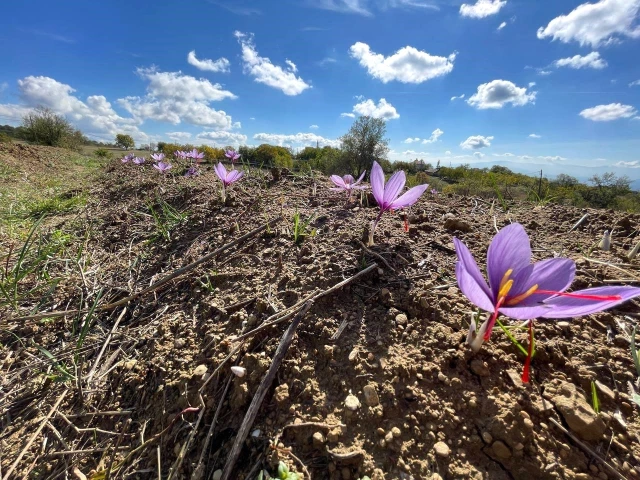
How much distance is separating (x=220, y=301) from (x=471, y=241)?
1.25 meters

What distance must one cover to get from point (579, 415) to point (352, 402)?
56 centimetres

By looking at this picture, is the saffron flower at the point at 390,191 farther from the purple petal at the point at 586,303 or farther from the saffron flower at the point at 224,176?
the saffron flower at the point at 224,176

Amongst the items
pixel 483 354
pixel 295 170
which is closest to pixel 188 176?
pixel 295 170

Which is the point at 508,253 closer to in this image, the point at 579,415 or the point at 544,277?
the point at 544,277

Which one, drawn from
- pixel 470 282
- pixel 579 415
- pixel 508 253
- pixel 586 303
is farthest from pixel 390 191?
pixel 579 415

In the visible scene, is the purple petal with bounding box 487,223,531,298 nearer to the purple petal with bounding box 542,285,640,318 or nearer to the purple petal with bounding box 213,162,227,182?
the purple petal with bounding box 542,285,640,318

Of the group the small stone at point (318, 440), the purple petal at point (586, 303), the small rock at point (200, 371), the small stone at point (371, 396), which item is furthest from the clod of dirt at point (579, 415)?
the small rock at point (200, 371)

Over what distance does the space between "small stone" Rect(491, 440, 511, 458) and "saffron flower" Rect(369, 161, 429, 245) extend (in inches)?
34.7

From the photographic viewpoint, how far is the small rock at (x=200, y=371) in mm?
1039

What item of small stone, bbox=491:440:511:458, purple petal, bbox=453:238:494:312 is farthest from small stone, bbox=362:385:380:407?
purple petal, bbox=453:238:494:312

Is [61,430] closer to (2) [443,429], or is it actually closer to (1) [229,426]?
(1) [229,426]

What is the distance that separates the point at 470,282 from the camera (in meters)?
0.73

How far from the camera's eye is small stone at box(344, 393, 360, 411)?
2.78 feet

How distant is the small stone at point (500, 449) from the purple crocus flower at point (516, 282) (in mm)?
237
